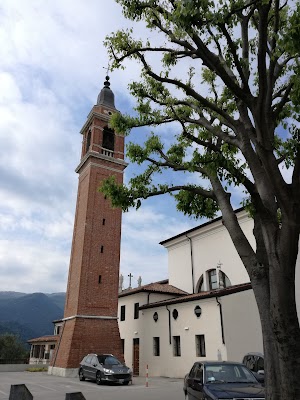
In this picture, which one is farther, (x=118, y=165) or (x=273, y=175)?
(x=118, y=165)

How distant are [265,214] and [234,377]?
462cm

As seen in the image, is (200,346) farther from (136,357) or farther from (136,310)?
(136,310)

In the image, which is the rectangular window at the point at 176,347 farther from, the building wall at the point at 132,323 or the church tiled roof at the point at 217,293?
the building wall at the point at 132,323

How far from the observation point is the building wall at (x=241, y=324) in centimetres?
1758

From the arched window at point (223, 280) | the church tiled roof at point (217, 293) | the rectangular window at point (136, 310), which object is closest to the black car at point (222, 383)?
the church tiled roof at point (217, 293)

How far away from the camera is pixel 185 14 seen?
19.1ft

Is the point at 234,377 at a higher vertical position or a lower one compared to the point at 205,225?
lower

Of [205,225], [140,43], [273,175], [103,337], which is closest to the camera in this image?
[273,175]

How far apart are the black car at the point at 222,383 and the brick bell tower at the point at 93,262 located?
13.3 meters

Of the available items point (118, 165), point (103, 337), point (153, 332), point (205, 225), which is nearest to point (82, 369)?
point (103, 337)

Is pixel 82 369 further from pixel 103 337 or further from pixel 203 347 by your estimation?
pixel 203 347

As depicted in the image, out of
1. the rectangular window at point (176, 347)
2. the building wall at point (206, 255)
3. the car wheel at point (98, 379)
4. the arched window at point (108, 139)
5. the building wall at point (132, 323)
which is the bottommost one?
the car wheel at point (98, 379)

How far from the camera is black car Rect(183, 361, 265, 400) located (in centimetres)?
685

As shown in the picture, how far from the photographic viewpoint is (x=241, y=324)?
59.5ft
